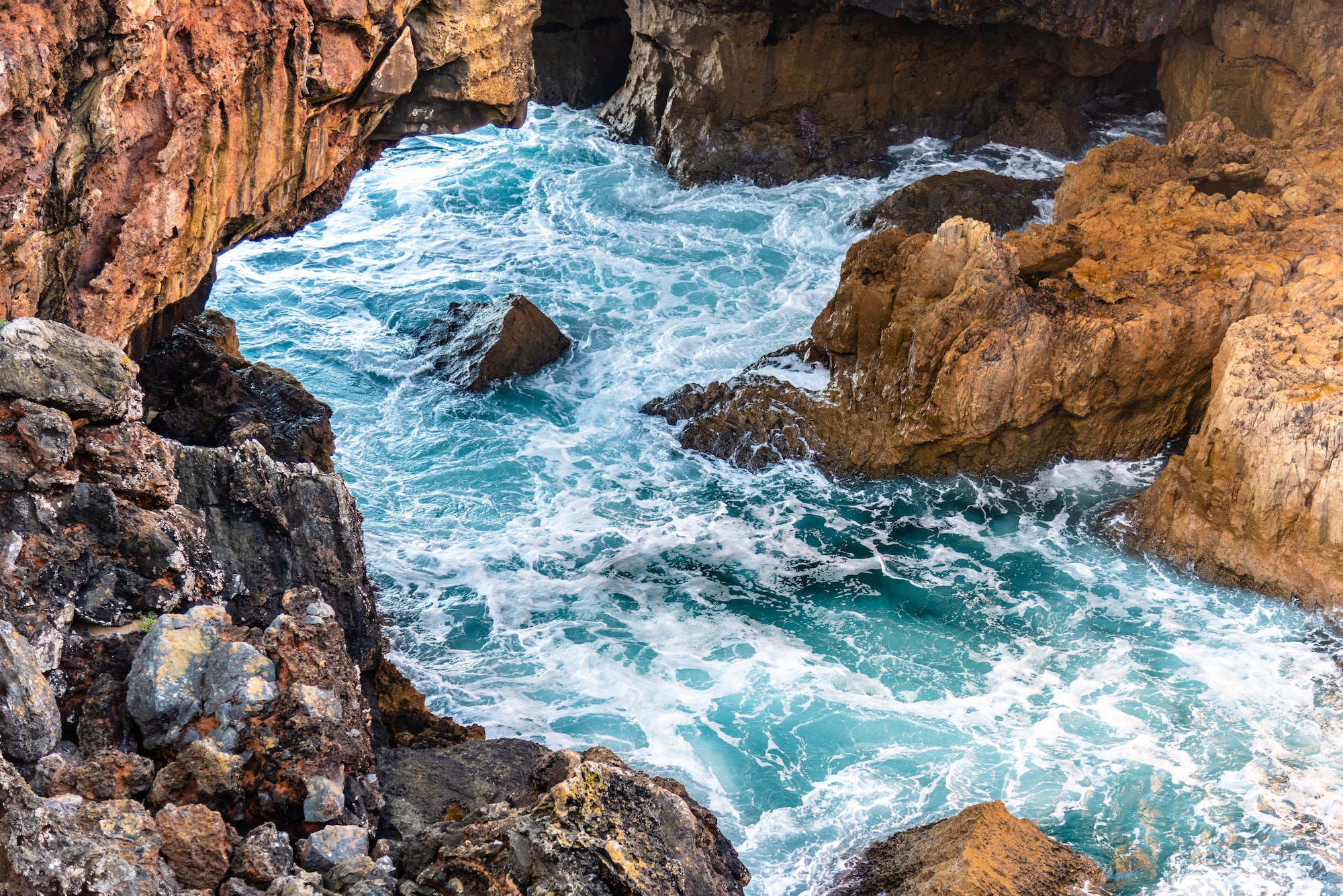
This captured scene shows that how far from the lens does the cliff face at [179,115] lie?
734 centimetres

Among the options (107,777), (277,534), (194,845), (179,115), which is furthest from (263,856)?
(179,115)

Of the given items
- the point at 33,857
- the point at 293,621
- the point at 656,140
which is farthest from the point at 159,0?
the point at 656,140

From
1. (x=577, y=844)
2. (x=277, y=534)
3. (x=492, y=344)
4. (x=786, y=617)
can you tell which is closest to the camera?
(x=577, y=844)

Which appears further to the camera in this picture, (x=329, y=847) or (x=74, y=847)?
(x=329, y=847)

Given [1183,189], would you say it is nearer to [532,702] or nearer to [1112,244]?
[1112,244]

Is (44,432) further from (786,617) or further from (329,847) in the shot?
(786,617)

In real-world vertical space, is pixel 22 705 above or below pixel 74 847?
above

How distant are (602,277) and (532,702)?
1236cm

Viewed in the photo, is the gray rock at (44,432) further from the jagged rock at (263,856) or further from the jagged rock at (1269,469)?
the jagged rock at (1269,469)

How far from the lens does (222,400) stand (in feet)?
40.9

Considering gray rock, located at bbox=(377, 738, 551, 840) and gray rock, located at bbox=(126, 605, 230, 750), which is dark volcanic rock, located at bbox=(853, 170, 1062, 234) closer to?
gray rock, located at bbox=(377, 738, 551, 840)

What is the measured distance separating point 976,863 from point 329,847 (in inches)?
201

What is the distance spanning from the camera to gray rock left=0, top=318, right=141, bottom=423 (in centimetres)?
686

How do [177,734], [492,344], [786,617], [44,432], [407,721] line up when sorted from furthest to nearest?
[492,344] < [786,617] < [407,721] < [44,432] < [177,734]
